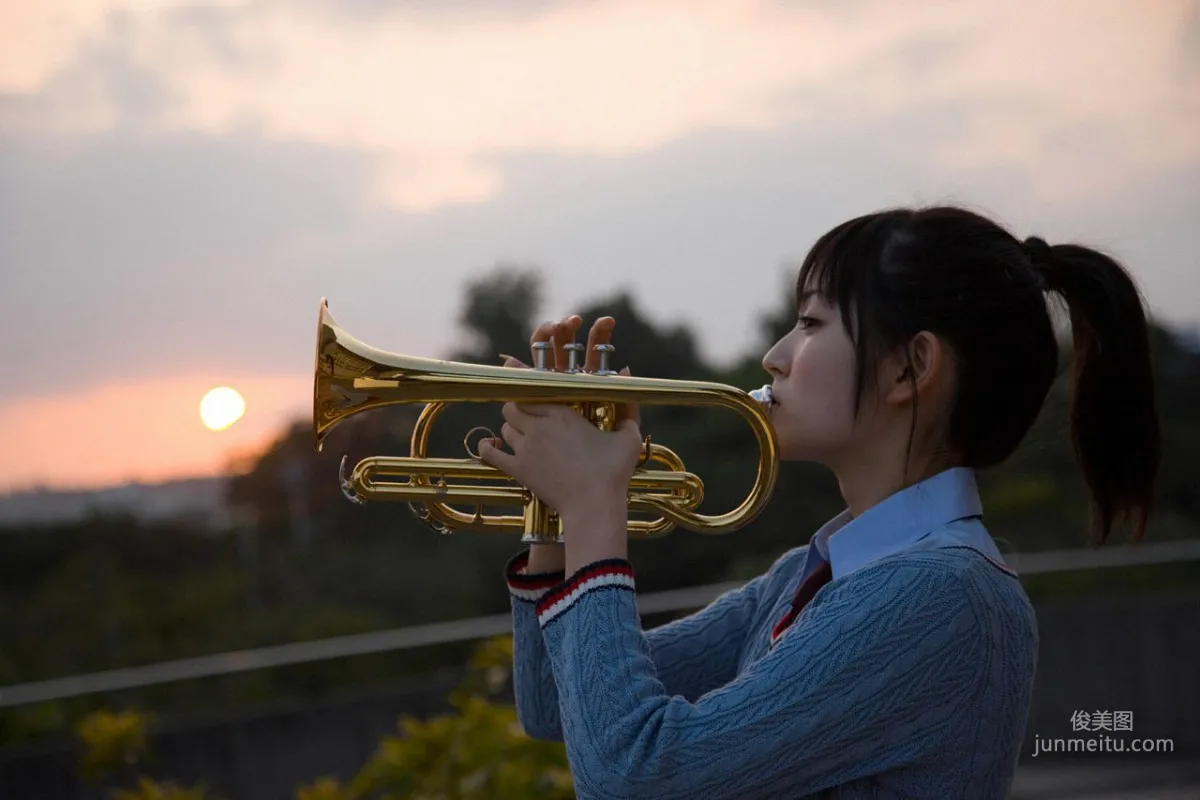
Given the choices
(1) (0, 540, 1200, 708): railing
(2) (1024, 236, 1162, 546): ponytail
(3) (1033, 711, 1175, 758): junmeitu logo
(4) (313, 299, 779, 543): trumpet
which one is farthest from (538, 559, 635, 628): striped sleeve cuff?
(3) (1033, 711, 1175, 758): junmeitu logo

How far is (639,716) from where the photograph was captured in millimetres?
1548

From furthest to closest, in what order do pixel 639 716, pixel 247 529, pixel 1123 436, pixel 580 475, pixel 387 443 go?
1. pixel 247 529
2. pixel 387 443
3. pixel 1123 436
4. pixel 580 475
5. pixel 639 716

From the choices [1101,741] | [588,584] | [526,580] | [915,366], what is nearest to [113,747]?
[526,580]

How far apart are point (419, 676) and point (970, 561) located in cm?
396

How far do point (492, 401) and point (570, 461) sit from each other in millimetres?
227

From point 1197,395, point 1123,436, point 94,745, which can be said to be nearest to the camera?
point 1123,436

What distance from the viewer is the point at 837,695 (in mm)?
1538

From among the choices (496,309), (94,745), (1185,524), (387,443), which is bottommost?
(1185,524)

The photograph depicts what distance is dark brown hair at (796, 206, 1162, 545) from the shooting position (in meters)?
1.79

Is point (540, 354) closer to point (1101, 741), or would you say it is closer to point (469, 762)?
point (469, 762)

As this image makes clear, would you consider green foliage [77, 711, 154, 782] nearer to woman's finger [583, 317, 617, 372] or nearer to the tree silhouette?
the tree silhouette

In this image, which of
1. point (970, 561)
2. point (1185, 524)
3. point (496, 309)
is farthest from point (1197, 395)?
point (970, 561)

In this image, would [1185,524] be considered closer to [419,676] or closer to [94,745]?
[419,676]

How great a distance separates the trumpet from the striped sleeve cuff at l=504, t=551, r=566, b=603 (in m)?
0.07
